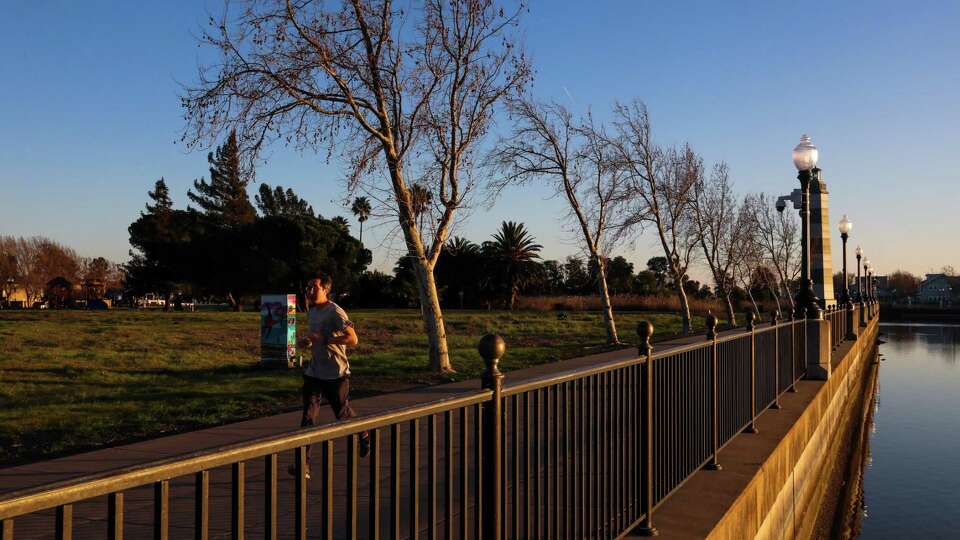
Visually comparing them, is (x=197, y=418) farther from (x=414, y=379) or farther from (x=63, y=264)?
(x=63, y=264)

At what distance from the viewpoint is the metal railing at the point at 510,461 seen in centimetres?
200

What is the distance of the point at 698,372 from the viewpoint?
629 cm

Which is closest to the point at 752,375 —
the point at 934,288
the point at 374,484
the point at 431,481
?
the point at 431,481

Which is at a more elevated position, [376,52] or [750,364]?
[376,52]

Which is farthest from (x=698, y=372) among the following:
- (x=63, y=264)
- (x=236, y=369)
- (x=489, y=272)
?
(x=63, y=264)

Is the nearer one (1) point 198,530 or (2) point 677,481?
(1) point 198,530

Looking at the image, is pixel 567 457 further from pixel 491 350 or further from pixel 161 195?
pixel 161 195

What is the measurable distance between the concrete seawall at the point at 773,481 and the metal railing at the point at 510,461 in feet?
0.60

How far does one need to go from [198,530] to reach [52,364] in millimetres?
19537

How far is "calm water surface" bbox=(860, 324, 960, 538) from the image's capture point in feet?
35.3

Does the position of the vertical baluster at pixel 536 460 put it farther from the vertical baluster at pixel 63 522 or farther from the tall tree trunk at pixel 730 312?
the tall tree trunk at pixel 730 312

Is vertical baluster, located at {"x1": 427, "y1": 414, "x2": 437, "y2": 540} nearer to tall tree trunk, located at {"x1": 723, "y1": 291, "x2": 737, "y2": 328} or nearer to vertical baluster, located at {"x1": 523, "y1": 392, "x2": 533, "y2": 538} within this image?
vertical baluster, located at {"x1": 523, "y1": 392, "x2": 533, "y2": 538}

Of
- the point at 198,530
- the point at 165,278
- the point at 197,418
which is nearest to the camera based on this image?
the point at 198,530

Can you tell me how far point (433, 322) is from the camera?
57.4ft
